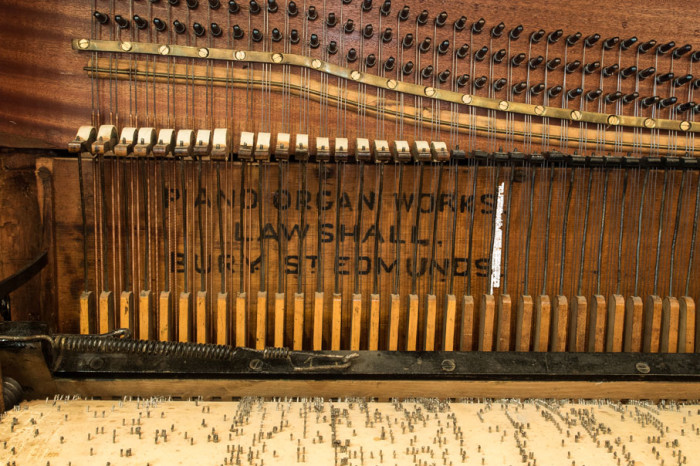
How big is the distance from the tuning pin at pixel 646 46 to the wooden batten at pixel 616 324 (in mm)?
1126

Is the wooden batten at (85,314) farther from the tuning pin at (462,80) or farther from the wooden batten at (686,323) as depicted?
the wooden batten at (686,323)

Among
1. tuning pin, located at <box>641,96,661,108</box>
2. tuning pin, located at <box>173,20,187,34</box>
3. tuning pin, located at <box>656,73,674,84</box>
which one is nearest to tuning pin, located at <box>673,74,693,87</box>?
tuning pin, located at <box>656,73,674,84</box>

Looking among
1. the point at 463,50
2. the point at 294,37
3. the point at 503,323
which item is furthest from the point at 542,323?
the point at 294,37

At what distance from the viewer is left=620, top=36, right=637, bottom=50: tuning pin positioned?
2.51 meters

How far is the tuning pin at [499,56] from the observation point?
2463 mm

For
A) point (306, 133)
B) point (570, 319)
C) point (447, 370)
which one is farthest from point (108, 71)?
point (570, 319)

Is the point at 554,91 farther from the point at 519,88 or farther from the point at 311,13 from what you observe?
the point at 311,13

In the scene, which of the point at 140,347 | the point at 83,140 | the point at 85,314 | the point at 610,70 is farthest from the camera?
the point at 610,70

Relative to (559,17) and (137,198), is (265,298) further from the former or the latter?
(559,17)

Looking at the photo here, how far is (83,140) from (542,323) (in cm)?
208

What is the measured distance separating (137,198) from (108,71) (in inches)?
22.2

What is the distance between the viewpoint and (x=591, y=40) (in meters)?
2.52

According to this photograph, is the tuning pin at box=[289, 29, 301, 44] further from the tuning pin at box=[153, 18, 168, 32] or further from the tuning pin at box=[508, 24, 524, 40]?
the tuning pin at box=[508, 24, 524, 40]

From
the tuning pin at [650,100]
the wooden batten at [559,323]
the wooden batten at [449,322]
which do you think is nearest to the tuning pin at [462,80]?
the tuning pin at [650,100]
